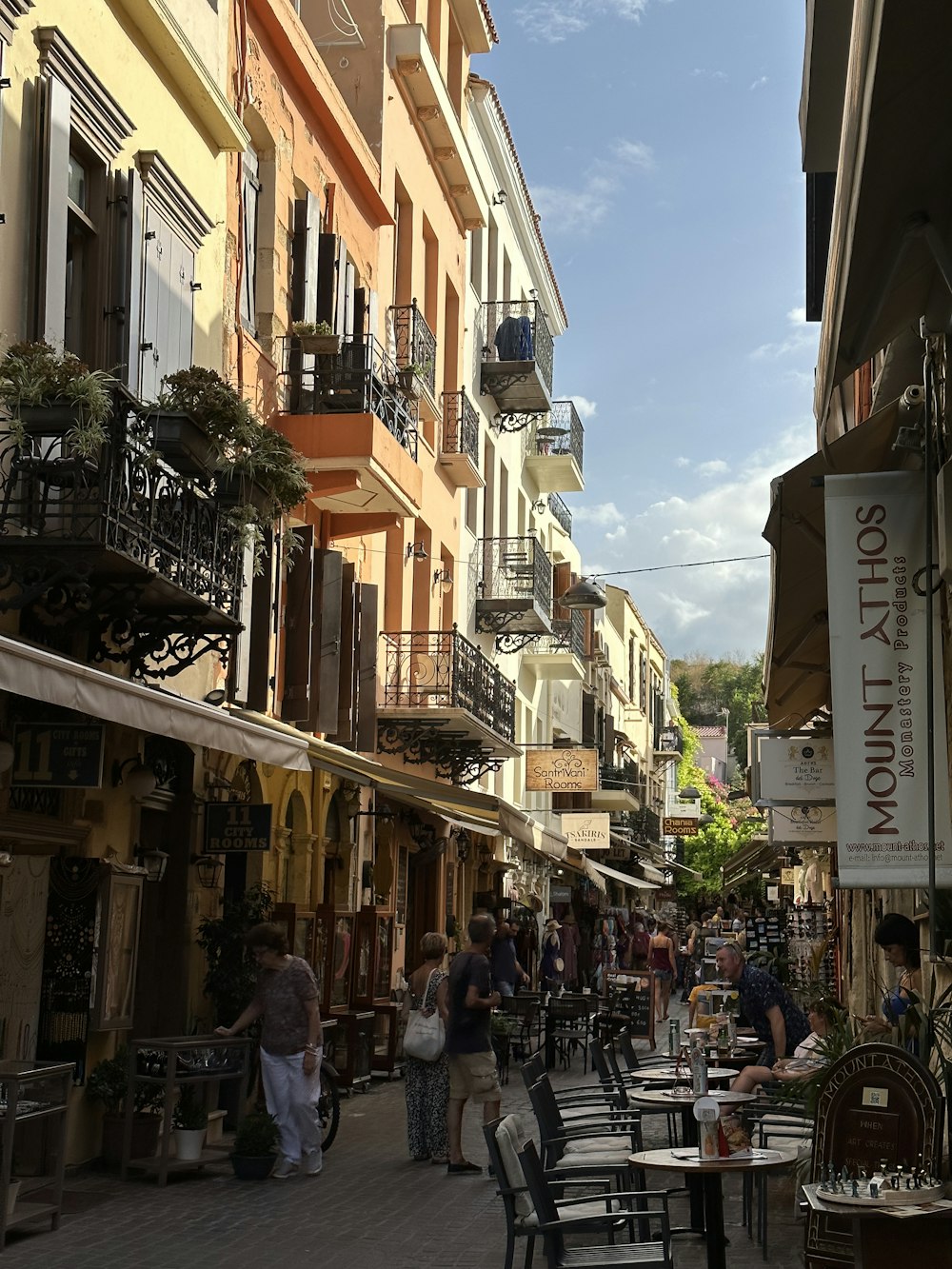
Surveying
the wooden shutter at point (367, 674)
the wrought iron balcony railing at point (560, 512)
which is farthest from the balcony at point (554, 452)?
the wooden shutter at point (367, 674)

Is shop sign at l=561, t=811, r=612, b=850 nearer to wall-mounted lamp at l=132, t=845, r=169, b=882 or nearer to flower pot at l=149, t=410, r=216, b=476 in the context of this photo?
wall-mounted lamp at l=132, t=845, r=169, b=882

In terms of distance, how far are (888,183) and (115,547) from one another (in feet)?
20.8

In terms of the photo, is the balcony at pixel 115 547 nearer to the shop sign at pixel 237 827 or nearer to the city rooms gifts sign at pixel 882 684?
the shop sign at pixel 237 827

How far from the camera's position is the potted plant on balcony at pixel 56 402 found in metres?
10.1

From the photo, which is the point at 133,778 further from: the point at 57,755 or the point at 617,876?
the point at 617,876

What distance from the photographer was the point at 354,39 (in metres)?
23.0

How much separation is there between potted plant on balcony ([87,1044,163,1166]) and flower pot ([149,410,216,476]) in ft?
14.3

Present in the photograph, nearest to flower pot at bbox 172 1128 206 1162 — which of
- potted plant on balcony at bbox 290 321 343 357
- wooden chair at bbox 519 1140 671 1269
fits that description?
wooden chair at bbox 519 1140 671 1269

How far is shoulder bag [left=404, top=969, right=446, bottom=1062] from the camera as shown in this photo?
1295 cm

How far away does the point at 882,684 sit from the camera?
276 inches

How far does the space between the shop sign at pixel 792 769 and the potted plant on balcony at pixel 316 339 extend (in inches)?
240

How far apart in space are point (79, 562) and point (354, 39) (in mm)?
15010

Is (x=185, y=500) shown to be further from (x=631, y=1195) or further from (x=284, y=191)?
(x=284, y=191)

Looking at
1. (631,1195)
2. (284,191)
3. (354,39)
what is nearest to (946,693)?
(631,1195)
